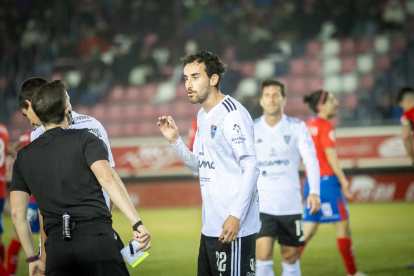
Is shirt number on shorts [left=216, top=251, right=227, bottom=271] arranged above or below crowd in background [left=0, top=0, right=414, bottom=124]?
below

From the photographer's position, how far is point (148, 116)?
51.5 feet

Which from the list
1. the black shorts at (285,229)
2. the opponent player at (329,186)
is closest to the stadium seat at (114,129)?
the opponent player at (329,186)

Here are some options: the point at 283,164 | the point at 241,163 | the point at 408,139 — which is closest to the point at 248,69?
the point at 408,139

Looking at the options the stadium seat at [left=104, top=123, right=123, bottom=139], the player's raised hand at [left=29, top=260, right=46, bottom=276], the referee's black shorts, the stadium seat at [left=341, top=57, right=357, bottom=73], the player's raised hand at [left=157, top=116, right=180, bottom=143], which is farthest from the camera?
the stadium seat at [left=341, top=57, right=357, bottom=73]

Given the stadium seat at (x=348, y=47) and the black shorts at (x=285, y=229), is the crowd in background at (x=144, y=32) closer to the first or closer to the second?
the stadium seat at (x=348, y=47)

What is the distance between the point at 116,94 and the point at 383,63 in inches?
381

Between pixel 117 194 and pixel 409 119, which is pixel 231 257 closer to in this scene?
pixel 117 194

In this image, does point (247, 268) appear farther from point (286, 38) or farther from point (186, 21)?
point (186, 21)

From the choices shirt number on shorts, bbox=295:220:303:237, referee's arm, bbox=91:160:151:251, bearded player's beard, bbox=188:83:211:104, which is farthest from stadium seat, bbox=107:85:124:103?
referee's arm, bbox=91:160:151:251

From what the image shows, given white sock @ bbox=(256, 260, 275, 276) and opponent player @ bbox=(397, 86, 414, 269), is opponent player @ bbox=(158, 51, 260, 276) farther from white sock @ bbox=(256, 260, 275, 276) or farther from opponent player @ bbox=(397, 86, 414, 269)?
opponent player @ bbox=(397, 86, 414, 269)

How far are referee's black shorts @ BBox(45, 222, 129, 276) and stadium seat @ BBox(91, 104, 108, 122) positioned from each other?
44.8ft

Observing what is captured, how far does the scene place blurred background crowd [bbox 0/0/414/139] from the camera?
1510 cm

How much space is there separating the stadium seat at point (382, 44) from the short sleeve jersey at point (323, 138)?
1120 centimetres

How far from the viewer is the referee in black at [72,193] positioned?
257 cm
